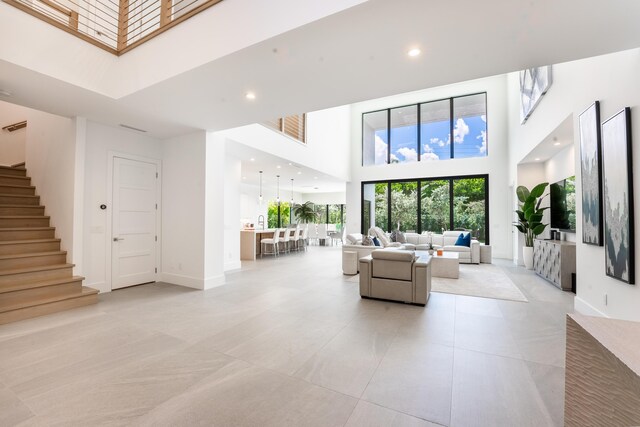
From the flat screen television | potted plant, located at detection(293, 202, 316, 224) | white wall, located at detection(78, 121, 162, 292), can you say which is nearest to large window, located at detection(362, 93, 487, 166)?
the flat screen television

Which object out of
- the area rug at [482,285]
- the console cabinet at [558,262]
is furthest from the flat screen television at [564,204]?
the area rug at [482,285]

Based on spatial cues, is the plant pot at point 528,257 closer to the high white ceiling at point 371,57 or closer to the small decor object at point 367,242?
the small decor object at point 367,242

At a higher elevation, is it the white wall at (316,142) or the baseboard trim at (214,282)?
the white wall at (316,142)

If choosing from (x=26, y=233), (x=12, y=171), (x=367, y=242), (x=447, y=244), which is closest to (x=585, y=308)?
(x=367, y=242)

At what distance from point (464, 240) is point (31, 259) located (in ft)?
30.1

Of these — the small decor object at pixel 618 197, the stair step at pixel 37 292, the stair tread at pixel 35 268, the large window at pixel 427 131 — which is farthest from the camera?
the large window at pixel 427 131

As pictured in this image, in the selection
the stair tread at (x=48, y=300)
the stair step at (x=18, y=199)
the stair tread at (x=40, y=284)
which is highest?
the stair step at (x=18, y=199)

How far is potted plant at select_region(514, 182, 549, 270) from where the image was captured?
6.37 meters

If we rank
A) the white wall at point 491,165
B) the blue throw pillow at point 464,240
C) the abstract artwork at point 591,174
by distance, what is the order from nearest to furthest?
the abstract artwork at point 591,174 < the blue throw pillow at point 464,240 < the white wall at point 491,165

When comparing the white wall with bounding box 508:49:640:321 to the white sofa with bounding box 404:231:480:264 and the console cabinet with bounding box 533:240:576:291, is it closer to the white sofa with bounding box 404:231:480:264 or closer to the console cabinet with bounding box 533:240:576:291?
the console cabinet with bounding box 533:240:576:291

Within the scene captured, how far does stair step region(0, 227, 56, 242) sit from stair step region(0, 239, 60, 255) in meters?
0.14

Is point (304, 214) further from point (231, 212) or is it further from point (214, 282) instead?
point (214, 282)

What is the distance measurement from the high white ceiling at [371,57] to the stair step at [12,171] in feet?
6.79

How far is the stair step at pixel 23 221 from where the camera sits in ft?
14.5
